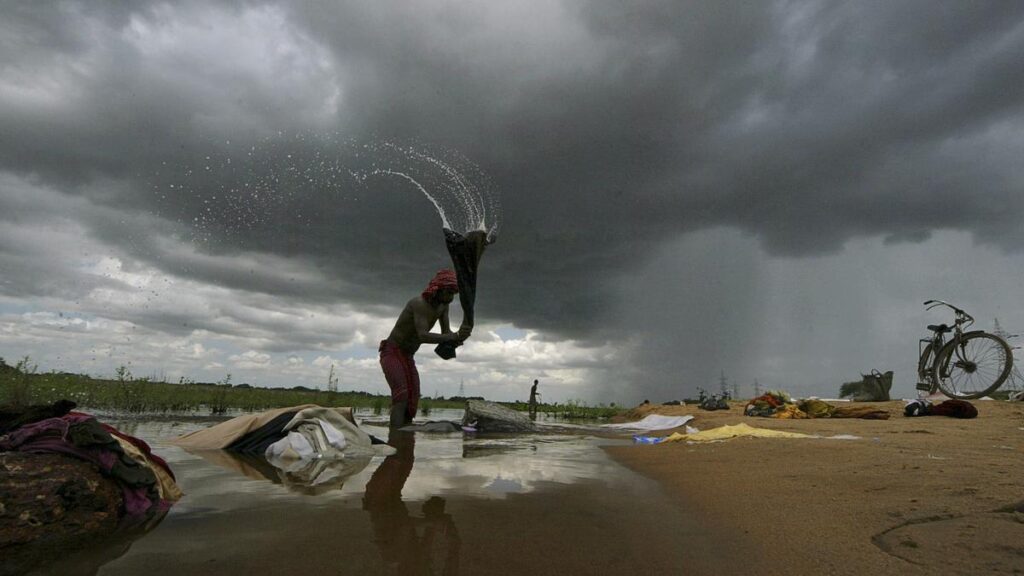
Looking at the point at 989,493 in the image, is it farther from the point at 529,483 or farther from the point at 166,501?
the point at 166,501

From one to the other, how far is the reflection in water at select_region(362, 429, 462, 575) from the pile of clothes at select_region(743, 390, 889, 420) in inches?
415

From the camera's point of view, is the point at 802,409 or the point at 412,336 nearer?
the point at 412,336

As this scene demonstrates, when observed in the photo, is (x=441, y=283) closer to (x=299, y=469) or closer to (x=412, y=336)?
(x=412, y=336)

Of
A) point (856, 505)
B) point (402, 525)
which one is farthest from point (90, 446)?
point (856, 505)

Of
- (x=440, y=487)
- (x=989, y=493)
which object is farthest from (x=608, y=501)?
(x=989, y=493)

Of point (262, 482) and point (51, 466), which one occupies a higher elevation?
point (51, 466)

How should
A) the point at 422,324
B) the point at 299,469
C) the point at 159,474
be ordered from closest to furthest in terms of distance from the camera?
the point at 159,474
the point at 299,469
the point at 422,324

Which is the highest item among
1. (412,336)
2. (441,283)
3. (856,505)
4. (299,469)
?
(441,283)

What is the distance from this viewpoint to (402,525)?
2455mm

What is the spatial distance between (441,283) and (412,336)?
1027 millimetres

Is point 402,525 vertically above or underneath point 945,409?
underneath

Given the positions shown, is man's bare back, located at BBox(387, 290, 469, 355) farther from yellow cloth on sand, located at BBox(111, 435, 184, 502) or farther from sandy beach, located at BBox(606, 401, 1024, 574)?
yellow cloth on sand, located at BBox(111, 435, 184, 502)

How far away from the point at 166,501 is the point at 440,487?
5.20 ft

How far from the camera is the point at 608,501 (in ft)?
10.5
